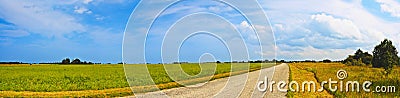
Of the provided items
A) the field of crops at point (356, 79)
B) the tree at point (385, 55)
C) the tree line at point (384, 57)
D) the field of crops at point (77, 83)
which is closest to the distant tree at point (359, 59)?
the tree line at point (384, 57)

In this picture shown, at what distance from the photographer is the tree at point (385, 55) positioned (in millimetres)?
52375

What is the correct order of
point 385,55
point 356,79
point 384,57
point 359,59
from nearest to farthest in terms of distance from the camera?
1. point 356,79
2. point 384,57
3. point 385,55
4. point 359,59

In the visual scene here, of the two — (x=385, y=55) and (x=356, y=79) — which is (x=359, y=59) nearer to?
(x=385, y=55)

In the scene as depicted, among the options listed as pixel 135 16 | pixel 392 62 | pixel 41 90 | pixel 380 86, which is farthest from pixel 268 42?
pixel 392 62

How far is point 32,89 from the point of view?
2492 cm

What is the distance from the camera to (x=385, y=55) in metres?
55.5

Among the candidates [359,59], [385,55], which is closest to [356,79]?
[385,55]

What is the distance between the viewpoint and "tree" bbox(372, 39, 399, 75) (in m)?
52.4

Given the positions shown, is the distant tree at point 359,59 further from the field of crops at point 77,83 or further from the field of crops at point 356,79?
the field of crops at point 77,83

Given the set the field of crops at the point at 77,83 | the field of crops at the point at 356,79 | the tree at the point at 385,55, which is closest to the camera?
the field of crops at the point at 356,79

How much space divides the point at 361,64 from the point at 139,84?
177 ft

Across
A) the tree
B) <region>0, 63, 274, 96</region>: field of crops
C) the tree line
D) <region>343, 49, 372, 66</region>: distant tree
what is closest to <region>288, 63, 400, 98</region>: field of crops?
<region>0, 63, 274, 96</region>: field of crops

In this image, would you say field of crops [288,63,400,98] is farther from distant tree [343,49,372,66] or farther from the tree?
distant tree [343,49,372,66]

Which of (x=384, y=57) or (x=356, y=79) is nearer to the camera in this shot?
(x=356, y=79)
